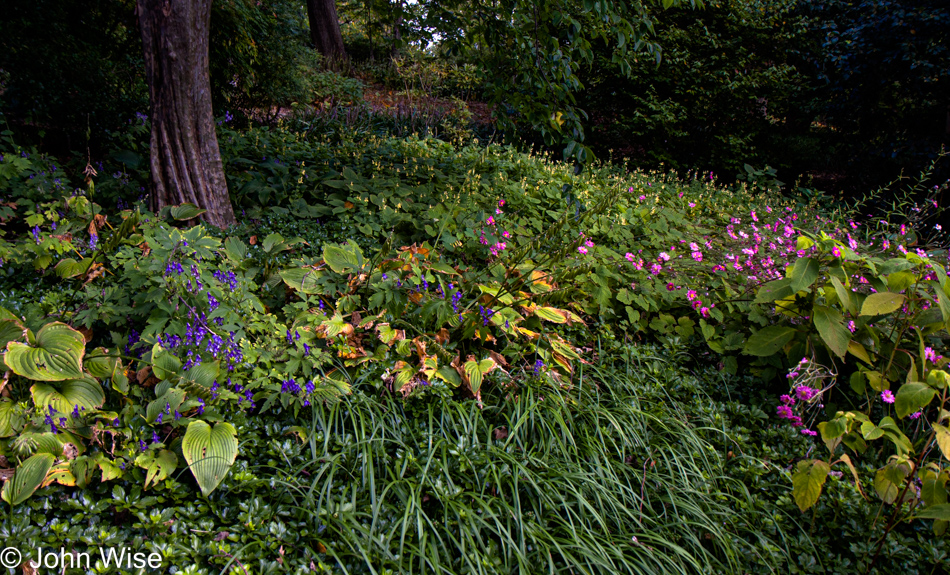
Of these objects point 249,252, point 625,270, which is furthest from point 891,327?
point 249,252

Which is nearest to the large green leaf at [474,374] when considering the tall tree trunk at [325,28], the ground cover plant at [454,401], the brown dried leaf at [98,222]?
the ground cover plant at [454,401]

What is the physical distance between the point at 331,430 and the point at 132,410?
0.69m

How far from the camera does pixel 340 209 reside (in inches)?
132

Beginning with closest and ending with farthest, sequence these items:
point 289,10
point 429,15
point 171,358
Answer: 1. point 171,358
2. point 429,15
3. point 289,10

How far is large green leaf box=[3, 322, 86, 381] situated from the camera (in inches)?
62.9

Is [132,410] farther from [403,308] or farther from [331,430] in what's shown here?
[403,308]

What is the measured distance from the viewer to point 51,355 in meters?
1.65

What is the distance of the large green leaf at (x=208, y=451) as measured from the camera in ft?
5.26

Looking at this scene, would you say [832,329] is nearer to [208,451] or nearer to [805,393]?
[805,393]

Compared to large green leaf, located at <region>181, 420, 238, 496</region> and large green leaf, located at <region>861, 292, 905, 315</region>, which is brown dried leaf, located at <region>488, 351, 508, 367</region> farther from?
large green leaf, located at <region>861, 292, 905, 315</region>

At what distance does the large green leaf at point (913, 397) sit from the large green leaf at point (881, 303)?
1.27 ft

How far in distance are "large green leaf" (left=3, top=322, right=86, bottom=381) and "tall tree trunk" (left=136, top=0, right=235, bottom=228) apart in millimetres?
1733

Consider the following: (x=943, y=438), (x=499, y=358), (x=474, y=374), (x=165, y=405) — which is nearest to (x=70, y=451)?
(x=165, y=405)

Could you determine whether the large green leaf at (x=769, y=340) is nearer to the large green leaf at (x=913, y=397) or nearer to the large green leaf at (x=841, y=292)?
the large green leaf at (x=841, y=292)
